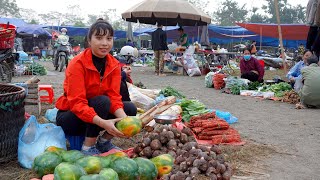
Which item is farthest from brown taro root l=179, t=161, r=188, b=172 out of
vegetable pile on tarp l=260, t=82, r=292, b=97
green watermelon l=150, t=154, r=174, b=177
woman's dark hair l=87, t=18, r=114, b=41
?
vegetable pile on tarp l=260, t=82, r=292, b=97

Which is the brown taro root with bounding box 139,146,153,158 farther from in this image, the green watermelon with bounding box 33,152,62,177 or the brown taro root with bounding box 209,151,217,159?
the green watermelon with bounding box 33,152,62,177

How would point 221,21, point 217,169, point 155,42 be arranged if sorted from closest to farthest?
point 217,169 < point 155,42 < point 221,21

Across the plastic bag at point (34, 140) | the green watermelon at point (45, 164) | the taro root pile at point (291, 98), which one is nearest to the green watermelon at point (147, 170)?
the green watermelon at point (45, 164)

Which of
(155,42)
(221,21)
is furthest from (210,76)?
(221,21)

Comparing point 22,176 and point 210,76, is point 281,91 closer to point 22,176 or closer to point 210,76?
point 210,76

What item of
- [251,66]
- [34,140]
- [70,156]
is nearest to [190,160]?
[70,156]

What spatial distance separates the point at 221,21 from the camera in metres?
66.4

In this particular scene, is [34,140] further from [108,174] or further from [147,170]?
[108,174]

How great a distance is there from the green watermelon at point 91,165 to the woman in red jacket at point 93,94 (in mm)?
524

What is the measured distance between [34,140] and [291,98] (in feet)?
21.7

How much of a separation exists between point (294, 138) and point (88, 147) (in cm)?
300

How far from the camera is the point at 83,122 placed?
3547 mm

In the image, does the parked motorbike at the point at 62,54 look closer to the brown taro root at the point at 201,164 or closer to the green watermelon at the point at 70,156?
the green watermelon at the point at 70,156

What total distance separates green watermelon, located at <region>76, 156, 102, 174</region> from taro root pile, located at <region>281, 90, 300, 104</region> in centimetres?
674
